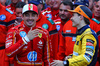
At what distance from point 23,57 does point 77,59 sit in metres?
1.20

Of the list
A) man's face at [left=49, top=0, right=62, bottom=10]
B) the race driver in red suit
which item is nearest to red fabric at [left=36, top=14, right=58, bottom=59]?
man's face at [left=49, top=0, right=62, bottom=10]

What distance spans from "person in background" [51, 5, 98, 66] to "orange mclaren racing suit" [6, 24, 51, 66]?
27.3 inches

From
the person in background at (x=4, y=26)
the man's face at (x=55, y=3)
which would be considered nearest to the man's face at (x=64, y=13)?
the man's face at (x=55, y=3)

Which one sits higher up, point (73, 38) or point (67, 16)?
point (67, 16)

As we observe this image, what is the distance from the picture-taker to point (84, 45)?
12.9 ft

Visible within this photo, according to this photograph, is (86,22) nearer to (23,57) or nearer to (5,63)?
(23,57)

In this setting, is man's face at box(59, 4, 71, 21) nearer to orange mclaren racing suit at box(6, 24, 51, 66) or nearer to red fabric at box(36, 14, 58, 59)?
red fabric at box(36, 14, 58, 59)

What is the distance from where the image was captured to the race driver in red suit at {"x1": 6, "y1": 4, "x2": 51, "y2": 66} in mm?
4293

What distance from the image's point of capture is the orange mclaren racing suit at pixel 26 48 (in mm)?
4301

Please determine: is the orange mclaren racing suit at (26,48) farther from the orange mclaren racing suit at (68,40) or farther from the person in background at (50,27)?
the person in background at (50,27)

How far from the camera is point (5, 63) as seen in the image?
18.6 ft


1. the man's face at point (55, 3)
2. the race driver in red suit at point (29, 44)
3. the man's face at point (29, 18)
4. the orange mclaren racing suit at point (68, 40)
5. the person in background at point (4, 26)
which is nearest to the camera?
the race driver in red suit at point (29, 44)

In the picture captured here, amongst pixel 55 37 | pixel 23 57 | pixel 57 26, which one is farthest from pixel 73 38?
pixel 23 57

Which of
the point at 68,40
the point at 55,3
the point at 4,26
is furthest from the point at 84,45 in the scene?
the point at 55,3
